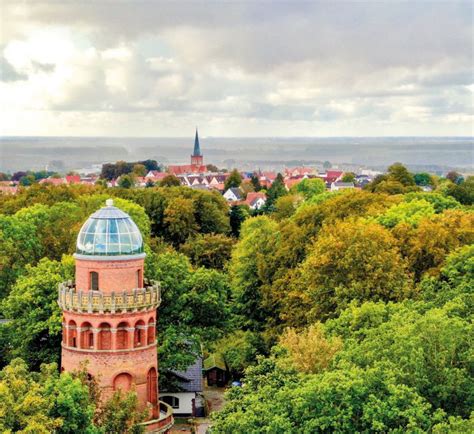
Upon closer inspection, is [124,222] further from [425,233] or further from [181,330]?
[425,233]

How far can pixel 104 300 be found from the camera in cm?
4150

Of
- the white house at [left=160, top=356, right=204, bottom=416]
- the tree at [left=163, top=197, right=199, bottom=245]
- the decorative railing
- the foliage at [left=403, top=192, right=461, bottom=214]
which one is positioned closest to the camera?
the decorative railing

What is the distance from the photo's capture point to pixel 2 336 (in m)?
54.5

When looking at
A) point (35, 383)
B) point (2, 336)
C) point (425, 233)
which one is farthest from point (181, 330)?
point (35, 383)

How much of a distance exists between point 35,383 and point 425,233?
30857 mm

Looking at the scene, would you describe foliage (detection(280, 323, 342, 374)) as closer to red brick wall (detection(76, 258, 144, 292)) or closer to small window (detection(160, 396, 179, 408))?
red brick wall (detection(76, 258, 144, 292))

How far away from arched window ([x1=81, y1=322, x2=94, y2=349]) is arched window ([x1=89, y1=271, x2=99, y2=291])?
1599 millimetres

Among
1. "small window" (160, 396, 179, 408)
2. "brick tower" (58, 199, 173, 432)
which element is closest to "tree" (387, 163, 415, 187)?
"small window" (160, 396, 179, 408)

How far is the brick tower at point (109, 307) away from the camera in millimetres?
41562

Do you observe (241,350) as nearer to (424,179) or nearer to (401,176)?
(401,176)

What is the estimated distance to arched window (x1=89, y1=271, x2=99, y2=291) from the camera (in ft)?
137

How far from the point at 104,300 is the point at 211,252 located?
53973 mm

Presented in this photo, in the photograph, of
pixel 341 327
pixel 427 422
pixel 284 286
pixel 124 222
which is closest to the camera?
pixel 427 422

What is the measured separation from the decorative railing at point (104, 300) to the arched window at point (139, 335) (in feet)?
2.67
